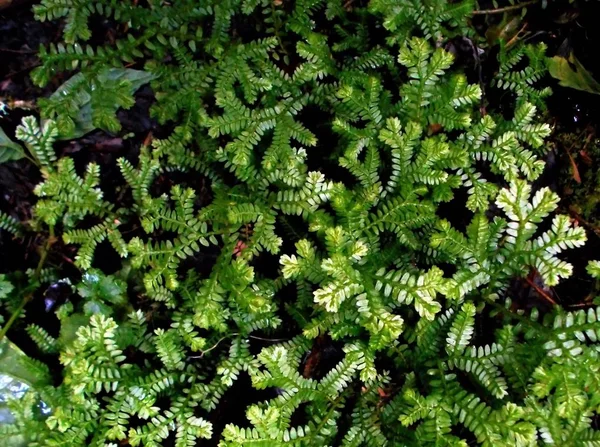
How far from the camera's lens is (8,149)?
3.25 m

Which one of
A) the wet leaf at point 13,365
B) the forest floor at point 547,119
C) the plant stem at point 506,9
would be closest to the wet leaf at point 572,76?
the forest floor at point 547,119

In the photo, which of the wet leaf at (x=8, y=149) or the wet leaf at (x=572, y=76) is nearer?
the wet leaf at (x=572, y=76)

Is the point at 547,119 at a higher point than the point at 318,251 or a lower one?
higher

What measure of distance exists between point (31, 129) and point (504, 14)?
2764 millimetres

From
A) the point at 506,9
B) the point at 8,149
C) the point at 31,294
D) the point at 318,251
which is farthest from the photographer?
the point at 8,149

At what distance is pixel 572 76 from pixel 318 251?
5.56ft

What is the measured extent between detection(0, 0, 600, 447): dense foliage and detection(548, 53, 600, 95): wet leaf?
4.9 inches

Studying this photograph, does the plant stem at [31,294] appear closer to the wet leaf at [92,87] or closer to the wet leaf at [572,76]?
the wet leaf at [92,87]

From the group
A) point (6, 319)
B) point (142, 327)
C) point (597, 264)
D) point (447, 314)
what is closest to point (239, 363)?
point (142, 327)

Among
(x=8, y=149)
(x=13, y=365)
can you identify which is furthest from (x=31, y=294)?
(x=8, y=149)

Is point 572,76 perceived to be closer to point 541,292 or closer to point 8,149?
point 541,292

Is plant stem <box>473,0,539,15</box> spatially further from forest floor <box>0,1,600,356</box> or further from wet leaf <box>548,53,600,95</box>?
wet leaf <box>548,53,600,95</box>

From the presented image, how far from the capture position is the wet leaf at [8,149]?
3229 millimetres

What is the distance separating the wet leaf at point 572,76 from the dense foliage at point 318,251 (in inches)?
4.9
